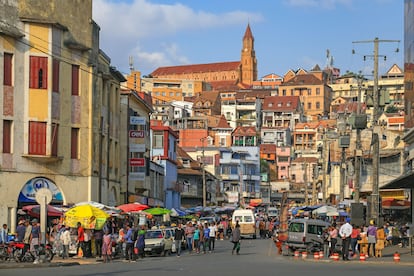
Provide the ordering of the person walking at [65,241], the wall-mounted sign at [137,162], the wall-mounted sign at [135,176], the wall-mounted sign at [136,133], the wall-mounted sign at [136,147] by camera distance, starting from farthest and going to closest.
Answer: the wall-mounted sign at [135,176] < the wall-mounted sign at [136,147] < the wall-mounted sign at [136,133] < the wall-mounted sign at [137,162] < the person walking at [65,241]

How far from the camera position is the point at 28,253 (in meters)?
33.4

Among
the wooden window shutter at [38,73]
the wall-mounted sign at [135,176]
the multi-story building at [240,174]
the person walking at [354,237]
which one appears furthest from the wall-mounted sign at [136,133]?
the multi-story building at [240,174]

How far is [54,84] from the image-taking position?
45781 mm

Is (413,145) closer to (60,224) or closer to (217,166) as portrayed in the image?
(60,224)

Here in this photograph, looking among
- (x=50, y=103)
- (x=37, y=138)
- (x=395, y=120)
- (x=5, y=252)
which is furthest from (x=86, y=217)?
(x=395, y=120)

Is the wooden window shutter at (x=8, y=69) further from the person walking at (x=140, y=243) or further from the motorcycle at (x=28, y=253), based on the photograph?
the motorcycle at (x=28, y=253)

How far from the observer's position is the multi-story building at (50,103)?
43.9 metres

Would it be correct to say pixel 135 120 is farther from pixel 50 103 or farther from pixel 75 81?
pixel 50 103

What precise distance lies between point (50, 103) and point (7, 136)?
3044 millimetres

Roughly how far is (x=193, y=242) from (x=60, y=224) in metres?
11.1

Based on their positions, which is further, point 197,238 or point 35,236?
point 197,238

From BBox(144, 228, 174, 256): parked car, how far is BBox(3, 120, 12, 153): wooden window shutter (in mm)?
8450

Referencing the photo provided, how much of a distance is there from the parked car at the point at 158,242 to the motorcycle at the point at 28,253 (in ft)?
27.4

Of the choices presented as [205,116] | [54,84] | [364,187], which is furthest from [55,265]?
[205,116]
